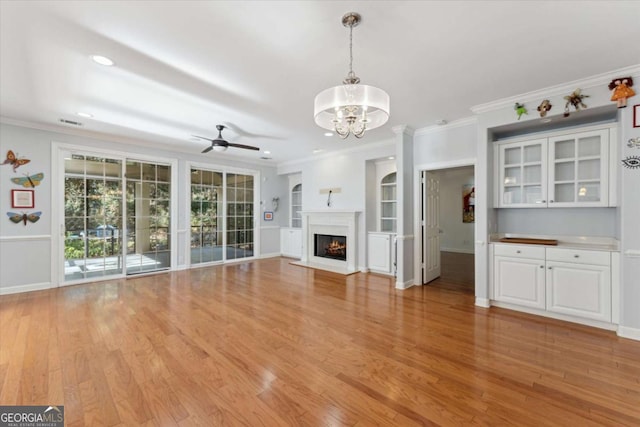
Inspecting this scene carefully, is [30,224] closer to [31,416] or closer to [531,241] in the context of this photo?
[31,416]

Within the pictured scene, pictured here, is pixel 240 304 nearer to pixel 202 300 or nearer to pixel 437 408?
pixel 202 300

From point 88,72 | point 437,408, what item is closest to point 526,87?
point 437,408

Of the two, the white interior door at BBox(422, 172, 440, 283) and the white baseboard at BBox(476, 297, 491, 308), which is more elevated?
the white interior door at BBox(422, 172, 440, 283)

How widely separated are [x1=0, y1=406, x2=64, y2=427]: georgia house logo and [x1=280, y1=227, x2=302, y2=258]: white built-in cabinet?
5961mm

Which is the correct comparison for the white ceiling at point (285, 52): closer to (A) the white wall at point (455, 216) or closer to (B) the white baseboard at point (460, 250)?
(A) the white wall at point (455, 216)

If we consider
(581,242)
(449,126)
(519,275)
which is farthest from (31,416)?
(581,242)

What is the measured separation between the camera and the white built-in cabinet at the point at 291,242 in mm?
7672

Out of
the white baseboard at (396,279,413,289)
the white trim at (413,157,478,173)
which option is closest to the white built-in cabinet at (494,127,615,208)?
the white trim at (413,157,478,173)

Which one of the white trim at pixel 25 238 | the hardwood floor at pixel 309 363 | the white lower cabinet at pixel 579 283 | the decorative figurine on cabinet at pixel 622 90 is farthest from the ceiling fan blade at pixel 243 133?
the white lower cabinet at pixel 579 283

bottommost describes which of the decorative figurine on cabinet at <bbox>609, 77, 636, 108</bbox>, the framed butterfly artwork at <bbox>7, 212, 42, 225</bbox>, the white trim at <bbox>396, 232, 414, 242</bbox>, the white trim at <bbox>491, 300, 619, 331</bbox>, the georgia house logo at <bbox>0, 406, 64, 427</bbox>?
the georgia house logo at <bbox>0, 406, 64, 427</bbox>

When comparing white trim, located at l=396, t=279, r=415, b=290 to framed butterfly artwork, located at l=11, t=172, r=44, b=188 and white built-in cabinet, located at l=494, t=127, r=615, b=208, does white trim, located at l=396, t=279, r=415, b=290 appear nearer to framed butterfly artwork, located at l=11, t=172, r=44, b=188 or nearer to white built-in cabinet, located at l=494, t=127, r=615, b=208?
white built-in cabinet, located at l=494, t=127, r=615, b=208

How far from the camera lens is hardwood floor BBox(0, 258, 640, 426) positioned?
1.78 m

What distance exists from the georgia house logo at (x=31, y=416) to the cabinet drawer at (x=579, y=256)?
4.77 m

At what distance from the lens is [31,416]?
5.74 feet
